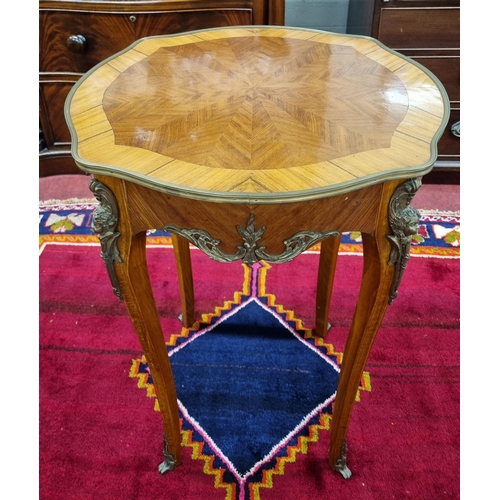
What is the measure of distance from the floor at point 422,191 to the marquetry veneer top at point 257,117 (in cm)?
94

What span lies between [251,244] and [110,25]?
1.29 metres

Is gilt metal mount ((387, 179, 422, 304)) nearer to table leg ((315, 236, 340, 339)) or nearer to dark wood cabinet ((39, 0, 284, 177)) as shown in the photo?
table leg ((315, 236, 340, 339))

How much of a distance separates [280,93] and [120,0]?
1.03m

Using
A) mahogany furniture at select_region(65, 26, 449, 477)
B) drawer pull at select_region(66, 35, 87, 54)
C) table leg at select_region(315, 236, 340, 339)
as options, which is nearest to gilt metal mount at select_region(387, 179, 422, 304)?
mahogany furniture at select_region(65, 26, 449, 477)

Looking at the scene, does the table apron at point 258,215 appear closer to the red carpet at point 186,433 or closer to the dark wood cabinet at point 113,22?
the red carpet at point 186,433

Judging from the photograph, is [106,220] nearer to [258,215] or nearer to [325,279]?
[258,215]

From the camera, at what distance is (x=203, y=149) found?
69cm

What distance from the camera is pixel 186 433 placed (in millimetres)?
1084

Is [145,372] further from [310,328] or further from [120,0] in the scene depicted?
[120,0]

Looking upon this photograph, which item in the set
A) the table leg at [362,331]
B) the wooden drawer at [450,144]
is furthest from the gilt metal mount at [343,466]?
the wooden drawer at [450,144]

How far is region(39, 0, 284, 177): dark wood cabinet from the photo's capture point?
5.10 feet

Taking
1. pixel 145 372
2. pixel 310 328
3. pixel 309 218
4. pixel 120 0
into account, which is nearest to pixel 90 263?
pixel 145 372

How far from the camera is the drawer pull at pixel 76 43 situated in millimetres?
1604

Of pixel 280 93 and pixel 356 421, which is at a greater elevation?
pixel 280 93
